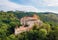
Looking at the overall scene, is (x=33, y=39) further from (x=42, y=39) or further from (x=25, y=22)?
(x=25, y=22)

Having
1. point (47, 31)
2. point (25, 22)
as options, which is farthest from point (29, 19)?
point (47, 31)

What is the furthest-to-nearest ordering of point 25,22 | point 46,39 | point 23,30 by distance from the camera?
point 25,22 < point 23,30 < point 46,39

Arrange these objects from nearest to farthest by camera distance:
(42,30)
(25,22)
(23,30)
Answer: (42,30), (23,30), (25,22)

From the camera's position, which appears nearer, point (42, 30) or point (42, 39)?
point (42, 39)

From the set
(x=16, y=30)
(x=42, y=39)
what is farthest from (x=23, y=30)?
(x=42, y=39)

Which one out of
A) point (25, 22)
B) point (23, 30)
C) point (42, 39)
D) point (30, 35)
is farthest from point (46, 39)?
point (25, 22)

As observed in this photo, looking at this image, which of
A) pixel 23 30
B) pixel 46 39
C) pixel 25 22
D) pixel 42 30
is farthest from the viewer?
pixel 25 22

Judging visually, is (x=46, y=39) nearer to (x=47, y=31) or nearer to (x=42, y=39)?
(x=42, y=39)

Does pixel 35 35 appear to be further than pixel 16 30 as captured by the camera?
No
